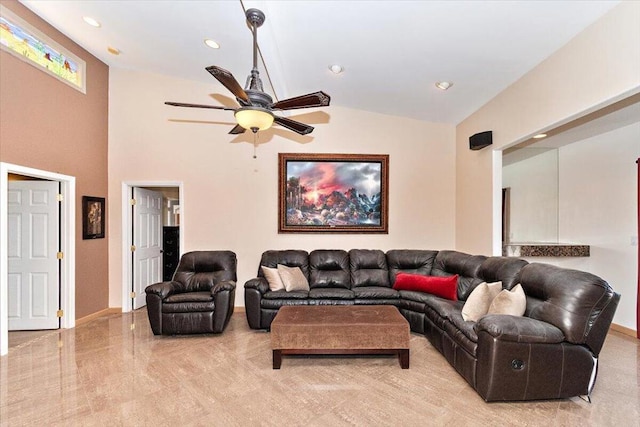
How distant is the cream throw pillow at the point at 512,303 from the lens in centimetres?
271

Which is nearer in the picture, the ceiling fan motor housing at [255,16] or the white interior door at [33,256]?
the ceiling fan motor housing at [255,16]

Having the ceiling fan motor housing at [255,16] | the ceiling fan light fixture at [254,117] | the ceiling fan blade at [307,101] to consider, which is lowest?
the ceiling fan light fixture at [254,117]

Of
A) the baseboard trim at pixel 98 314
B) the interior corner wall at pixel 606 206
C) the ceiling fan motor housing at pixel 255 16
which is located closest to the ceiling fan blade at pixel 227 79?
the ceiling fan motor housing at pixel 255 16

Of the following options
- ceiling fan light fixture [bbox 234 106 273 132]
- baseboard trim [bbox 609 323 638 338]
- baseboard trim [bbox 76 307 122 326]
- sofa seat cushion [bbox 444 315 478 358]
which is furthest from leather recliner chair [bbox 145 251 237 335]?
baseboard trim [bbox 609 323 638 338]

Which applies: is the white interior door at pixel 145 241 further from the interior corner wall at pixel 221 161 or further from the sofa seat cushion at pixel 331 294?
the sofa seat cushion at pixel 331 294

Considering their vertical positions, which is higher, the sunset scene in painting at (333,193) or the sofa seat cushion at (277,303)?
the sunset scene in painting at (333,193)

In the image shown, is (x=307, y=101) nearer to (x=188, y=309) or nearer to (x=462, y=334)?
(x=462, y=334)

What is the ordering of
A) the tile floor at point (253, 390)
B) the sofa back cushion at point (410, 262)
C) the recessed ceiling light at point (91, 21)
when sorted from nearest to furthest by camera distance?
the tile floor at point (253, 390)
the recessed ceiling light at point (91, 21)
the sofa back cushion at point (410, 262)

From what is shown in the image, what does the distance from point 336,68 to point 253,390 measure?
11.7 feet

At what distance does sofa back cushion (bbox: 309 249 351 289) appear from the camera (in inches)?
177

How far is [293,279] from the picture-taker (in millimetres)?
4242

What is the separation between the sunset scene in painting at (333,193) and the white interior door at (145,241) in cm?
253

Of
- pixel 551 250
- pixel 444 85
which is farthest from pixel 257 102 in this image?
pixel 551 250

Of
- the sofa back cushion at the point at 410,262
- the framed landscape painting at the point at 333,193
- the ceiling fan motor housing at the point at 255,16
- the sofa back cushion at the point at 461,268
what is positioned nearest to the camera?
the ceiling fan motor housing at the point at 255,16
